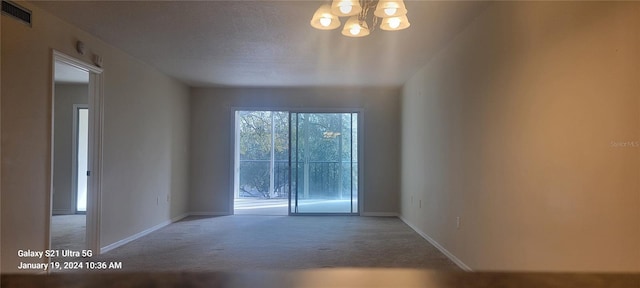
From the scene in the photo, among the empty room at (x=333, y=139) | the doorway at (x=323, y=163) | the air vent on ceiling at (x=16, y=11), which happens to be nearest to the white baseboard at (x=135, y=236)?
the empty room at (x=333, y=139)

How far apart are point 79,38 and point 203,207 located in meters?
3.53

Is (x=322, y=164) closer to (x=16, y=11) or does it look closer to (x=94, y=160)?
(x=94, y=160)

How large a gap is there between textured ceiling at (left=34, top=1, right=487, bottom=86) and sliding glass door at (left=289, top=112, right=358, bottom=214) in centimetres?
109

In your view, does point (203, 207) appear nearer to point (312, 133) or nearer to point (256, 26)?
point (312, 133)

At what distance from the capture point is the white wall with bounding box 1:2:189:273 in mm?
2465

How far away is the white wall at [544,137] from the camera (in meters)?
1.48

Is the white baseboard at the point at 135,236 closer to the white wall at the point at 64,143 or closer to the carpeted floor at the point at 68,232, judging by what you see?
the carpeted floor at the point at 68,232

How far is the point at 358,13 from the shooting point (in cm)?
226

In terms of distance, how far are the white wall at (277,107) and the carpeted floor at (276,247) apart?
0.63m

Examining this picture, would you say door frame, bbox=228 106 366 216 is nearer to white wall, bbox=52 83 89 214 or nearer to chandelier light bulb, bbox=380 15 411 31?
white wall, bbox=52 83 89 214

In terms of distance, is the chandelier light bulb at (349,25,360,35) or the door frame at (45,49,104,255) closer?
the chandelier light bulb at (349,25,360,35)

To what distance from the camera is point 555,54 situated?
189cm

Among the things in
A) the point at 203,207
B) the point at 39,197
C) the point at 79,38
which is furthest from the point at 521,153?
the point at 203,207

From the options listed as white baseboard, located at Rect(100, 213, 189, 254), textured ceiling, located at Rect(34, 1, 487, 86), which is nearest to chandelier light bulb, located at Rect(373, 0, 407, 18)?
textured ceiling, located at Rect(34, 1, 487, 86)
